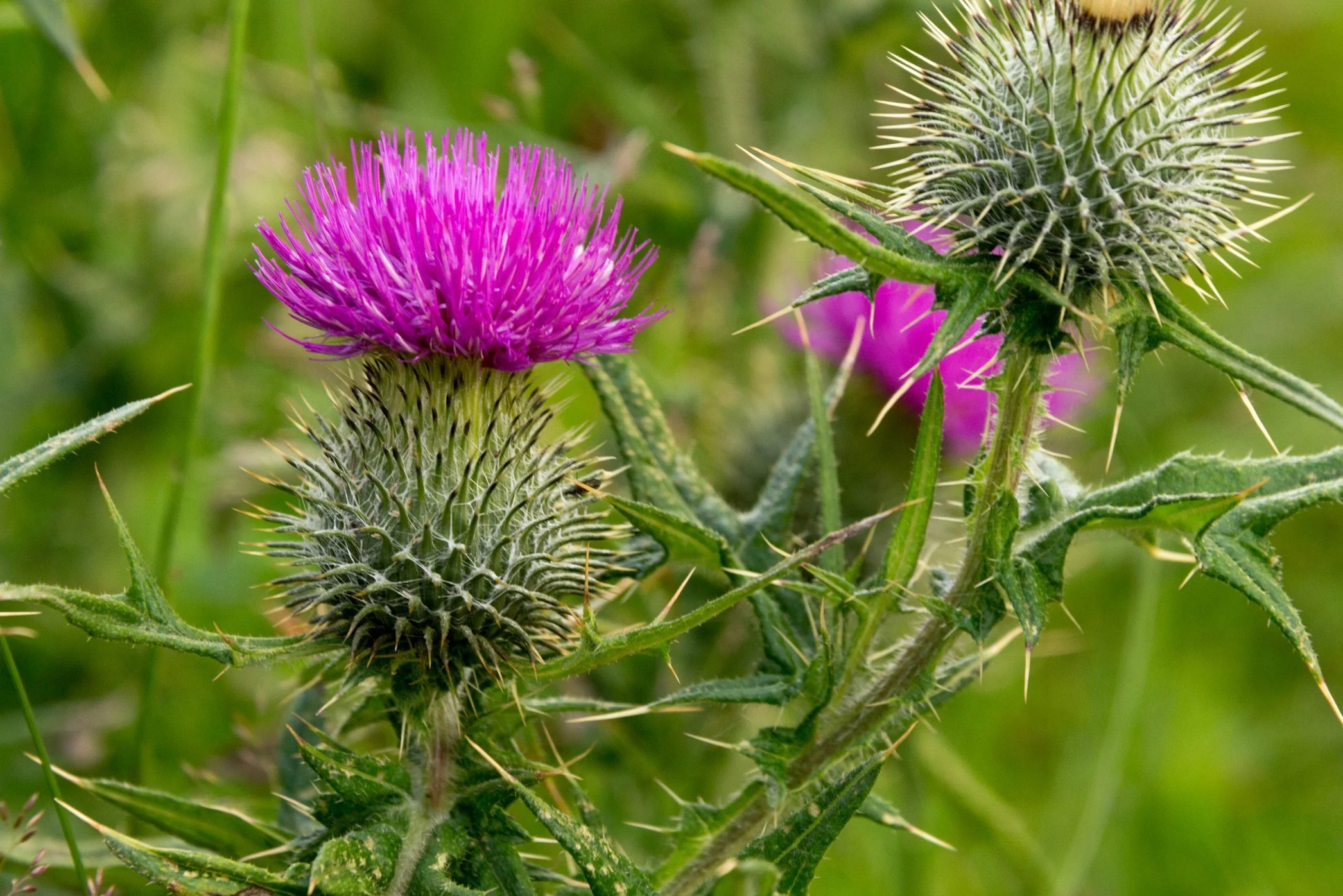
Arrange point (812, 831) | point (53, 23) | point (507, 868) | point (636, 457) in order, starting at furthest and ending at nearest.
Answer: point (53, 23) → point (636, 457) → point (507, 868) → point (812, 831)

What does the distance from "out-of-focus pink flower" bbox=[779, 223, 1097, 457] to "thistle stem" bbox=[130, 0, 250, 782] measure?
6.21ft

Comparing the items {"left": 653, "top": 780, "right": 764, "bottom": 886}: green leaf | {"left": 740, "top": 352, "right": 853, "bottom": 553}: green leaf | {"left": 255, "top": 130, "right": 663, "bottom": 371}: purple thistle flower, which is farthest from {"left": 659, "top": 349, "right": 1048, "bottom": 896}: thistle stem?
{"left": 255, "top": 130, "right": 663, "bottom": 371}: purple thistle flower

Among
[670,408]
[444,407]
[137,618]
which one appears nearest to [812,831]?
[444,407]

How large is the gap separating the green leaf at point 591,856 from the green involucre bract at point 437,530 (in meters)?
0.38

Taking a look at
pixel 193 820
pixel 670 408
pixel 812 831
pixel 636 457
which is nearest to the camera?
pixel 812 831

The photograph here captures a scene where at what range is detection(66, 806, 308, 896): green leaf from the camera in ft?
6.72

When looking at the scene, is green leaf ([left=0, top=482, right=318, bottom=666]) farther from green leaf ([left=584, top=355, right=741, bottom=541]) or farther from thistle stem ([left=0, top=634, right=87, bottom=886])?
green leaf ([left=584, top=355, right=741, bottom=541])

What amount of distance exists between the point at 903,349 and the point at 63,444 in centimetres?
299

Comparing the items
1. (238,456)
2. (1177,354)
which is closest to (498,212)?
(238,456)

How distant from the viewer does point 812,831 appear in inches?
90.1

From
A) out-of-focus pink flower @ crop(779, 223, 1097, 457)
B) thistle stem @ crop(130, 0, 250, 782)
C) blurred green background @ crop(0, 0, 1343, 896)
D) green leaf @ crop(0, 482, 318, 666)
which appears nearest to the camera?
green leaf @ crop(0, 482, 318, 666)

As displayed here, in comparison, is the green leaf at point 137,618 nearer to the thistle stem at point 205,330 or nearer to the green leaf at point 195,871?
the green leaf at point 195,871

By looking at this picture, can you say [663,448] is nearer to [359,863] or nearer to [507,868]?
[507,868]

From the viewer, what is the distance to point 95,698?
4547mm
